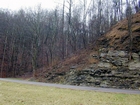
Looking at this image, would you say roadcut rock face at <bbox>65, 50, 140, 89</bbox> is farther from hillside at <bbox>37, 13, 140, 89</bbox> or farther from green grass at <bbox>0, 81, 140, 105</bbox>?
green grass at <bbox>0, 81, 140, 105</bbox>

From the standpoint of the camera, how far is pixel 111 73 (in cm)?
2198

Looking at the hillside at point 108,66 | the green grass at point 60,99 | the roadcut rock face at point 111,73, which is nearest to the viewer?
the green grass at point 60,99

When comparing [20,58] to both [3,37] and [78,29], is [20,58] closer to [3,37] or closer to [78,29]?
[3,37]

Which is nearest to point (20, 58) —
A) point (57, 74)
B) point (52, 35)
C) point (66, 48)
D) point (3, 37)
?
point (3, 37)

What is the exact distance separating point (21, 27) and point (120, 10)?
22973 mm

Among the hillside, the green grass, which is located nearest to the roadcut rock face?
the hillside

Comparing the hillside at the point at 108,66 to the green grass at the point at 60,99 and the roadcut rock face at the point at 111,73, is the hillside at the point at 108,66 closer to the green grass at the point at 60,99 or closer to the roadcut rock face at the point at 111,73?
the roadcut rock face at the point at 111,73

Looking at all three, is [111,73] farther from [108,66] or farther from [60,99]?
[60,99]

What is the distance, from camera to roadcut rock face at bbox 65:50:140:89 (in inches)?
803

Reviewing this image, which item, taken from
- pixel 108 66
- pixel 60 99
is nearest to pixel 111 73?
pixel 108 66

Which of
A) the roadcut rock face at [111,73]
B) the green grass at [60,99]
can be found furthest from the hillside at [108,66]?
the green grass at [60,99]

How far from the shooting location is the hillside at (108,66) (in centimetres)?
2100

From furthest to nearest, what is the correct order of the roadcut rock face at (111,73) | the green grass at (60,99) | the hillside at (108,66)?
1. the hillside at (108,66)
2. the roadcut rock face at (111,73)
3. the green grass at (60,99)

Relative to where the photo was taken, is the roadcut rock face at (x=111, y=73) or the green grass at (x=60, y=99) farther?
the roadcut rock face at (x=111, y=73)
